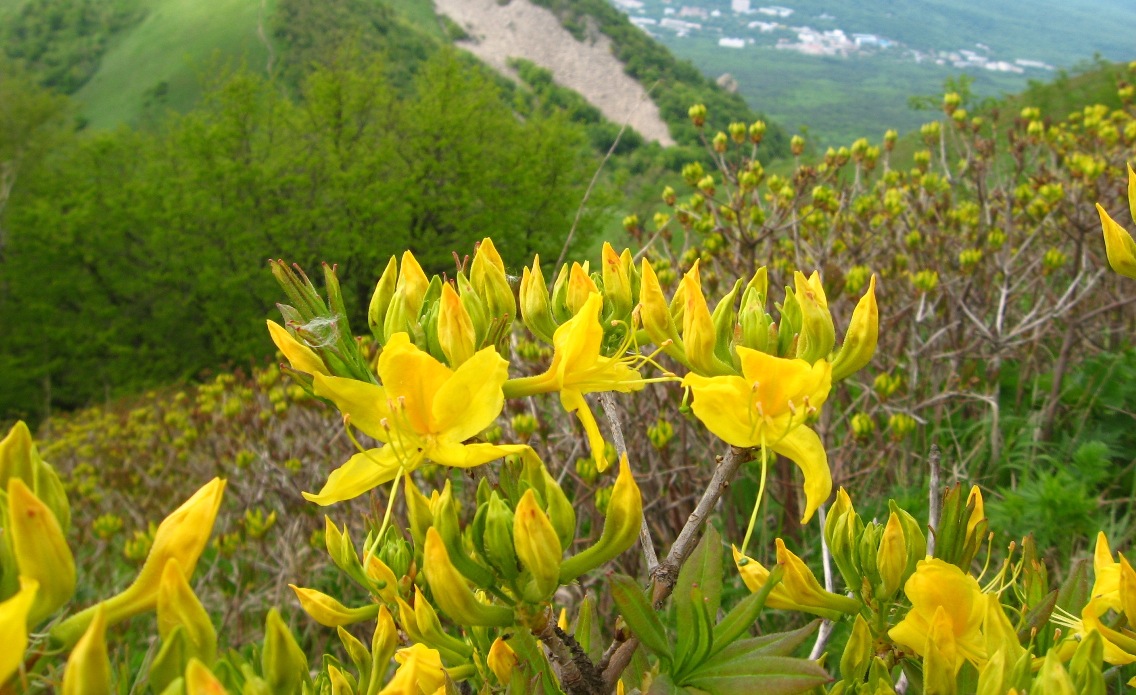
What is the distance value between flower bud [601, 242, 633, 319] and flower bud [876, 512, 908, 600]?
515 millimetres

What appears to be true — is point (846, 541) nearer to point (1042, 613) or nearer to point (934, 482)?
point (1042, 613)

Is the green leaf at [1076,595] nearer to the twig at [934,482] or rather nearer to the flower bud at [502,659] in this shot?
the twig at [934,482]

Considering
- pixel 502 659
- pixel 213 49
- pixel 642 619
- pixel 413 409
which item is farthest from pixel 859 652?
pixel 213 49

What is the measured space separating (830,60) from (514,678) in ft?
275

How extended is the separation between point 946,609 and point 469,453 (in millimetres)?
676

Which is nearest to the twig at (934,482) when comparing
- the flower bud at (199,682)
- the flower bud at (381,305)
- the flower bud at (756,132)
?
the flower bud at (381,305)

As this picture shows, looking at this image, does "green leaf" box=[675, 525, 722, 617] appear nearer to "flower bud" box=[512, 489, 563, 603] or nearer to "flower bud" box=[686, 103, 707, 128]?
"flower bud" box=[512, 489, 563, 603]

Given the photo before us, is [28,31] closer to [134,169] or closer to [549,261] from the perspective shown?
[134,169]

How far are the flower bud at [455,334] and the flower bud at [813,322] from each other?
0.47 m

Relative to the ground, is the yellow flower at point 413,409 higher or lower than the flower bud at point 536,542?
higher

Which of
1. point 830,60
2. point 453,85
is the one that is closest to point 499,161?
point 453,85

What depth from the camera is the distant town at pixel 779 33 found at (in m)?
79.0

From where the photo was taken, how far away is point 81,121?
44438 millimetres

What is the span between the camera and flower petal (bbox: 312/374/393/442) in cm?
100
